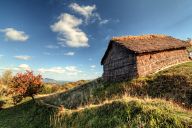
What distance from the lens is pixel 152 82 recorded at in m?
22.4

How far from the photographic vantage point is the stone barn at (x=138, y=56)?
25.3m

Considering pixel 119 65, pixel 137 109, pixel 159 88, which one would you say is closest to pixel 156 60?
pixel 119 65

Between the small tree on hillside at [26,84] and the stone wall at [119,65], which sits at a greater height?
the stone wall at [119,65]

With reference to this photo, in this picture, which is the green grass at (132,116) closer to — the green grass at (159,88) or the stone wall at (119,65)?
the green grass at (159,88)

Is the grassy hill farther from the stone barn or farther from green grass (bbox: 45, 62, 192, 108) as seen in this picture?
the stone barn

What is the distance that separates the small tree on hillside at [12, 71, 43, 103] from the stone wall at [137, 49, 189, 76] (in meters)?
15.2

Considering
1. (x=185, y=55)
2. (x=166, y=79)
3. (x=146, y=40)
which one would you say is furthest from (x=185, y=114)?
(x=185, y=55)

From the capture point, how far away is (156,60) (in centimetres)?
2666

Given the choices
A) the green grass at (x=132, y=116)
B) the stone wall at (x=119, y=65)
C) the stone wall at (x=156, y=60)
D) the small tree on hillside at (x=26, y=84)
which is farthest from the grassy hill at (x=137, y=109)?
the small tree on hillside at (x=26, y=84)

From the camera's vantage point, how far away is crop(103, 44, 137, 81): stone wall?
1006 inches

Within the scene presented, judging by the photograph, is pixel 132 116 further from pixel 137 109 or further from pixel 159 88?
pixel 159 88

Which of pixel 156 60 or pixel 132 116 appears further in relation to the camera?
pixel 156 60

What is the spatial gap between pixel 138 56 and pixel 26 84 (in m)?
16.3

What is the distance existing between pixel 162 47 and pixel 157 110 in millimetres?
19649
